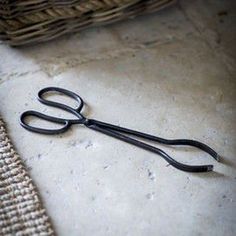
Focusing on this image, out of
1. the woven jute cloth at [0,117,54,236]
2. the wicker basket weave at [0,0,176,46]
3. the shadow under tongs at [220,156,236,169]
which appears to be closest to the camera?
the woven jute cloth at [0,117,54,236]

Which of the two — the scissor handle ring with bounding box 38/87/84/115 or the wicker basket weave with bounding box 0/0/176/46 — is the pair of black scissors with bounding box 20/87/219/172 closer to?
the scissor handle ring with bounding box 38/87/84/115

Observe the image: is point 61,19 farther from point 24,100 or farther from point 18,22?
point 24,100

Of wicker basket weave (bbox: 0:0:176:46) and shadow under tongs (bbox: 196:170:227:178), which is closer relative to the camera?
shadow under tongs (bbox: 196:170:227:178)

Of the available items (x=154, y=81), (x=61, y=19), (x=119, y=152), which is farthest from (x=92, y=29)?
(x=119, y=152)

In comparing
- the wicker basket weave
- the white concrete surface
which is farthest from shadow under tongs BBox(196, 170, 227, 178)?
the wicker basket weave

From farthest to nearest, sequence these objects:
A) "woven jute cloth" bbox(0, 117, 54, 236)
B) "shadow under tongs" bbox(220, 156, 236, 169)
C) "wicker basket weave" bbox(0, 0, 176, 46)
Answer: "wicker basket weave" bbox(0, 0, 176, 46)
"shadow under tongs" bbox(220, 156, 236, 169)
"woven jute cloth" bbox(0, 117, 54, 236)

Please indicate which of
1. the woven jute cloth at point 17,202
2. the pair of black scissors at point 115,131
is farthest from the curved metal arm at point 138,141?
the woven jute cloth at point 17,202

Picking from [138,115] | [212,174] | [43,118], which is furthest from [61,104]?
[212,174]

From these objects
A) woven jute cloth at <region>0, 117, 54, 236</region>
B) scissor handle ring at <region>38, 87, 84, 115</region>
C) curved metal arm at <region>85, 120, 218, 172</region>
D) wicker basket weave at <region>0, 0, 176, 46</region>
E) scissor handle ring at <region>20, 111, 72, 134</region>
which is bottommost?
woven jute cloth at <region>0, 117, 54, 236</region>
